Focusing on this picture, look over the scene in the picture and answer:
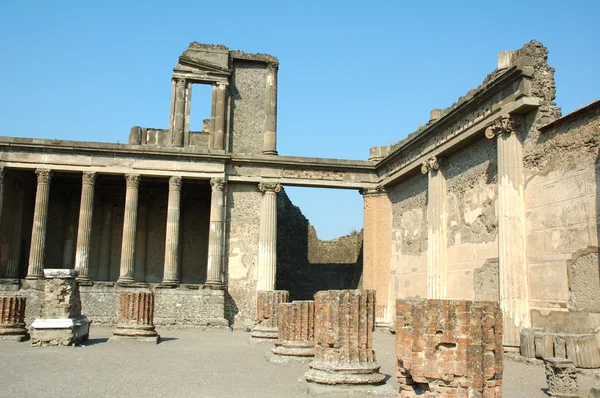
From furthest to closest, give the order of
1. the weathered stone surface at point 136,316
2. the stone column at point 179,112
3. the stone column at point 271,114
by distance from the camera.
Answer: the stone column at point 271,114
the stone column at point 179,112
the weathered stone surface at point 136,316

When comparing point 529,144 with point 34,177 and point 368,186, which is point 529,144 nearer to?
point 368,186

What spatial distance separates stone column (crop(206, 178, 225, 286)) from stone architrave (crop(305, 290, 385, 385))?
12049mm

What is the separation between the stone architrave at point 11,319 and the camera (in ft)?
44.8

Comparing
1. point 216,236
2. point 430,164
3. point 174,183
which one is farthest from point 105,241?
point 430,164

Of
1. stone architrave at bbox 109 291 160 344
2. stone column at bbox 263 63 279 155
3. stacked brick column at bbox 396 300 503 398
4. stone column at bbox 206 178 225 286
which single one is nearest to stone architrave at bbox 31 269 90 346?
stone architrave at bbox 109 291 160 344

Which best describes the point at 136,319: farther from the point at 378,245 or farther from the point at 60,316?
the point at 378,245

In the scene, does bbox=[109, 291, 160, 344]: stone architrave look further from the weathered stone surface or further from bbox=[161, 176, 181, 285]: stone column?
bbox=[161, 176, 181, 285]: stone column

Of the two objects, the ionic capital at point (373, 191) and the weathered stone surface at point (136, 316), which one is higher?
the ionic capital at point (373, 191)

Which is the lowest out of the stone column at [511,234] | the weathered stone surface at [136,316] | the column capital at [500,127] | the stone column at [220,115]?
the weathered stone surface at [136,316]

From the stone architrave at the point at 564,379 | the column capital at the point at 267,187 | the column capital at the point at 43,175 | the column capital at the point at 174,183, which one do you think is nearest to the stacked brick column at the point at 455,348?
the stone architrave at the point at 564,379

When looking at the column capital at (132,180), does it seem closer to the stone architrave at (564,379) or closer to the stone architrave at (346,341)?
the stone architrave at (346,341)

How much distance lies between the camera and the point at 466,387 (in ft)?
17.3

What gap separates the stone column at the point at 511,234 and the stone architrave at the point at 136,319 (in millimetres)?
7949

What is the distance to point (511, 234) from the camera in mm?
12461
